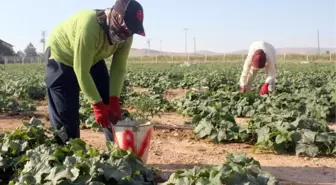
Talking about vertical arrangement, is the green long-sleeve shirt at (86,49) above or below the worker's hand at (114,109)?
above

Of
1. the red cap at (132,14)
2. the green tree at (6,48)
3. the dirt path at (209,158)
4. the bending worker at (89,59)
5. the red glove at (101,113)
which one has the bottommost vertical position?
the dirt path at (209,158)

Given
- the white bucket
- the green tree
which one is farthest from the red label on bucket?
the green tree

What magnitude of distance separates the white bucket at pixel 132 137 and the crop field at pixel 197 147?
0.97 ft

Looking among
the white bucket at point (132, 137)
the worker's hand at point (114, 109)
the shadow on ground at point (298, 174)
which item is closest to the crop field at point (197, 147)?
the shadow on ground at point (298, 174)

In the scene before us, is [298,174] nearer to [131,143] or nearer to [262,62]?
[131,143]

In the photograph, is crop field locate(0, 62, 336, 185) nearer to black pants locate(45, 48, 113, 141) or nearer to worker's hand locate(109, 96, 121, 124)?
black pants locate(45, 48, 113, 141)

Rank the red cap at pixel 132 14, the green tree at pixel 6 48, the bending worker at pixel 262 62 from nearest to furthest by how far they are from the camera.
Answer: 1. the red cap at pixel 132 14
2. the bending worker at pixel 262 62
3. the green tree at pixel 6 48

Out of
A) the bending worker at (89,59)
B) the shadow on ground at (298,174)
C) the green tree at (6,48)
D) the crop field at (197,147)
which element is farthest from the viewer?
the green tree at (6,48)

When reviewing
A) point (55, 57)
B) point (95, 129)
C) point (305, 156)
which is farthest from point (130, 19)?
point (95, 129)

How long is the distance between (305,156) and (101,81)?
247 cm

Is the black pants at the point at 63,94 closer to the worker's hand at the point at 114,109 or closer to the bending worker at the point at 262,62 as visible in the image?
the worker's hand at the point at 114,109

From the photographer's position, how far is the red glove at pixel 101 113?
4383 mm

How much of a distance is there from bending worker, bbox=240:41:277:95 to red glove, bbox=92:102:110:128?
15.4ft

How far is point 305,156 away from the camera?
5.52 m
